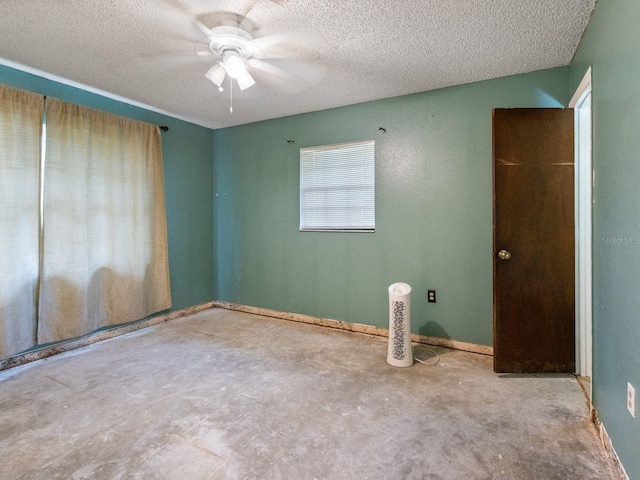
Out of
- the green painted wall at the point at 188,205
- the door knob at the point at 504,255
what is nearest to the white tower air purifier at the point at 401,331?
the door knob at the point at 504,255

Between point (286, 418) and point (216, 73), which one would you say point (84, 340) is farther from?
point (216, 73)

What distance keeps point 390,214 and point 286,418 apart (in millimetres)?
2221

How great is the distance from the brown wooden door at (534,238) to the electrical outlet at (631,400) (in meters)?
1.10

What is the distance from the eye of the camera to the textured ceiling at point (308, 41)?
2029mm

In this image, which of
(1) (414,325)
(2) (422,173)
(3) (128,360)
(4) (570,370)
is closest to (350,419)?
(1) (414,325)

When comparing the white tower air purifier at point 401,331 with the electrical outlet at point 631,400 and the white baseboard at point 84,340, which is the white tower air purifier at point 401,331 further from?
the white baseboard at point 84,340

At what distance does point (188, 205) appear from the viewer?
443 centimetres

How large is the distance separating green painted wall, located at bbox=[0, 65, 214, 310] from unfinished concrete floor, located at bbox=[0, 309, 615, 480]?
4.67ft

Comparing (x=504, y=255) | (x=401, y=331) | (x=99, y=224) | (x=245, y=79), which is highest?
(x=245, y=79)

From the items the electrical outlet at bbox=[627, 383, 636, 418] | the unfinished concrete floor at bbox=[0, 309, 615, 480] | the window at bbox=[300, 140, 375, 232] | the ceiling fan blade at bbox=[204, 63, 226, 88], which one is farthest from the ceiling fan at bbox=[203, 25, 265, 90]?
the electrical outlet at bbox=[627, 383, 636, 418]

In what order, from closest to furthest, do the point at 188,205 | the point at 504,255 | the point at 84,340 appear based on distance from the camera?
1. the point at 504,255
2. the point at 84,340
3. the point at 188,205

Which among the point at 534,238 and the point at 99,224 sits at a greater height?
the point at 99,224

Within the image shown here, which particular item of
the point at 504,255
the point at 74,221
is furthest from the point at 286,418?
the point at 74,221

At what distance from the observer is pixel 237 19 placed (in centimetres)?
213
